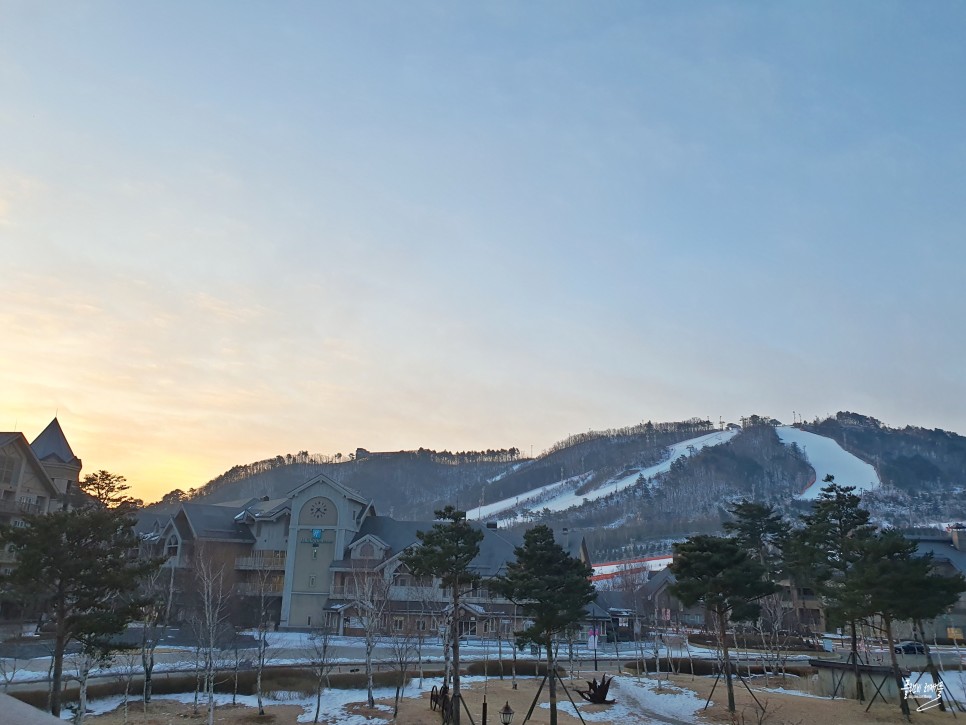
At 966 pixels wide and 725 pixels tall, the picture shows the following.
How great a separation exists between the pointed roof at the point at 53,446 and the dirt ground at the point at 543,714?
4240cm

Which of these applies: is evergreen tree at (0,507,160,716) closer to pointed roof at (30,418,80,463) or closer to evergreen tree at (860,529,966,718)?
evergreen tree at (860,529,966,718)

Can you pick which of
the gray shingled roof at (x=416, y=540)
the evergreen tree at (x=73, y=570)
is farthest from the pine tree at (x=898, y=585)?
the gray shingled roof at (x=416, y=540)

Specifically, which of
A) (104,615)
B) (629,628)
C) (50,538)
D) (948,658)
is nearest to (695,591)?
(104,615)

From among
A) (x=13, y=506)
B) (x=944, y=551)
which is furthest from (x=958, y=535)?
(x=13, y=506)

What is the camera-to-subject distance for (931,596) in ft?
99.9

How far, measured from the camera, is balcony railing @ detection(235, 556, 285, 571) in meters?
65.9

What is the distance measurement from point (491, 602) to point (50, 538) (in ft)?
145

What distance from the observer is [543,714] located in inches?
1232

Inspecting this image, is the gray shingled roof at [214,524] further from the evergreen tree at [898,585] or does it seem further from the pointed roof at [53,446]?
the evergreen tree at [898,585]

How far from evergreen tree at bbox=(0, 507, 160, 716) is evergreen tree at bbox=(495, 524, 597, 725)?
1642 cm

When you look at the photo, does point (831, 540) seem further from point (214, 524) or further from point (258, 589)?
point (214, 524)

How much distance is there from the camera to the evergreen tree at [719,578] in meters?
32.4

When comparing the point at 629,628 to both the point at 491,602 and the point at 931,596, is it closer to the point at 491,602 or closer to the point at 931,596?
the point at 491,602

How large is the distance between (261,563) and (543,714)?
4284 cm
